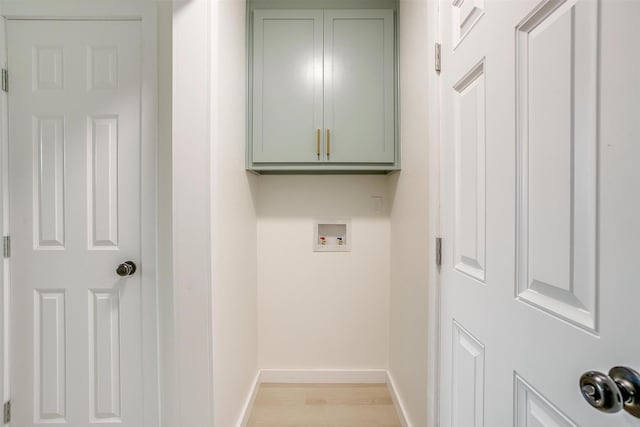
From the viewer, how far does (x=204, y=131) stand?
3.73 feet

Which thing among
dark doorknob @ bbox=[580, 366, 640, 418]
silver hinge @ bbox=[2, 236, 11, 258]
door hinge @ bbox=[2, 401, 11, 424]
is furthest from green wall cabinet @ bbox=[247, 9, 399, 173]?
door hinge @ bbox=[2, 401, 11, 424]

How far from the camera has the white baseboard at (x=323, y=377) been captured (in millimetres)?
1989

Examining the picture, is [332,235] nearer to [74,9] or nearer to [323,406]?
[323,406]

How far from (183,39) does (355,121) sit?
0.99 m

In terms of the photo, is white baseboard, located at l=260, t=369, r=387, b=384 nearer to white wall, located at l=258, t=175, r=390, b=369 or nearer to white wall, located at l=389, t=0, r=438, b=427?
white wall, located at l=258, t=175, r=390, b=369

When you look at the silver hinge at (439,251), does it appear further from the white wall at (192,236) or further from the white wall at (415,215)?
the white wall at (192,236)

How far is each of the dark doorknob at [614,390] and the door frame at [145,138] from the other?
148 cm

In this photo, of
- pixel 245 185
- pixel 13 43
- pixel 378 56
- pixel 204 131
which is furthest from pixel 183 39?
pixel 378 56

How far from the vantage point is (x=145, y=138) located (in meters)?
1.32

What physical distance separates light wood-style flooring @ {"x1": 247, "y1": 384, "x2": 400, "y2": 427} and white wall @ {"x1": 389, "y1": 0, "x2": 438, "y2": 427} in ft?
0.57

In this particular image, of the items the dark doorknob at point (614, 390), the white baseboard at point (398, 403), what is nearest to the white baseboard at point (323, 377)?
the white baseboard at point (398, 403)

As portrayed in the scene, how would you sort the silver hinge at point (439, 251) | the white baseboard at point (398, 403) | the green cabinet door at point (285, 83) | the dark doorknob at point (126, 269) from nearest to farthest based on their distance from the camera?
the silver hinge at point (439, 251) → the dark doorknob at point (126, 269) → the white baseboard at point (398, 403) → the green cabinet door at point (285, 83)

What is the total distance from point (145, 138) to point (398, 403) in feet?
6.46

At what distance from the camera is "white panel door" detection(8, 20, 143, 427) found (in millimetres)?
1333
